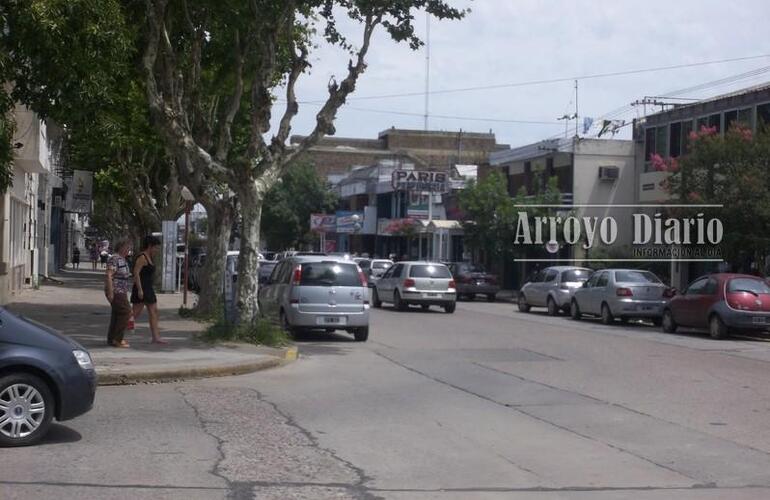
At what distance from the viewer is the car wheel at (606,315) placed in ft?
91.6

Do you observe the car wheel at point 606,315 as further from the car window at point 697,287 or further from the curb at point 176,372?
the curb at point 176,372

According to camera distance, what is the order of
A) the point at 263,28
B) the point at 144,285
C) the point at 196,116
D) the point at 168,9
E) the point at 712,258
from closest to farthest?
the point at 144,285 < the point at 263,28 < the point at 168,9 < the point at 196,116 < the point at 712,258

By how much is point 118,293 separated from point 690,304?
14.3 meters

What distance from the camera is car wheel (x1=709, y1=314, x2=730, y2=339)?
23016 millimetres

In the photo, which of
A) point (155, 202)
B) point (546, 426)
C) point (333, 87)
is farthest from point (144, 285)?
point (155, 202)

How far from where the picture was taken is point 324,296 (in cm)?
2034

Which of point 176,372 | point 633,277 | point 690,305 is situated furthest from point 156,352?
point 633,277

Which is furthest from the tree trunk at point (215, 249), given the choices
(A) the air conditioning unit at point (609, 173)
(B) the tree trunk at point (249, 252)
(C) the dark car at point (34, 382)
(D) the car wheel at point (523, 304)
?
(A) the air conditioning unit at point (609, 173)

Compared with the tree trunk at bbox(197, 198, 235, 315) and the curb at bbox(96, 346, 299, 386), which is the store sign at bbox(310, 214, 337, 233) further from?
the curb at bbox(96, 346, 299, 386)

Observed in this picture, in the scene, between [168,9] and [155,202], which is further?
[155,202]

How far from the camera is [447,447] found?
31.8ft

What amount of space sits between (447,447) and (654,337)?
1524 cm

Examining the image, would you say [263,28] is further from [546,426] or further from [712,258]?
[712,258]

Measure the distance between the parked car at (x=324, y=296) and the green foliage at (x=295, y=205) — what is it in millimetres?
53532
